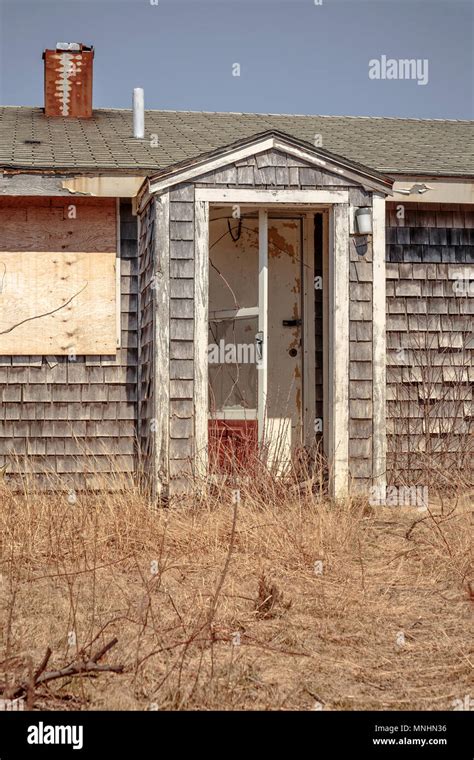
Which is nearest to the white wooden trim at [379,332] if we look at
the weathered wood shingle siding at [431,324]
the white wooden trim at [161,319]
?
the weathered wood shingle siding at [431,324]

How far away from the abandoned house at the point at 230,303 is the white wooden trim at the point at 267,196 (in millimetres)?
13

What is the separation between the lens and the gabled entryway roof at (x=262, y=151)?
7.73 metres

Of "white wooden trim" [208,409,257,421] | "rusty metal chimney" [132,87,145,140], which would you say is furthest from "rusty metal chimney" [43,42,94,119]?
"white wooden trim" [208,409,257,421]

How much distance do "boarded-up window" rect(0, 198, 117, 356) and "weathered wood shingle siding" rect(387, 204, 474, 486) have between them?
257 cm

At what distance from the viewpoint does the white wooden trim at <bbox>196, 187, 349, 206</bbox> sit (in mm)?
7832

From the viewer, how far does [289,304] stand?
925cm

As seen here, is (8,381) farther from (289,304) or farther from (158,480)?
(289,304)

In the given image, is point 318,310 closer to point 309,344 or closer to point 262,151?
point 309,344

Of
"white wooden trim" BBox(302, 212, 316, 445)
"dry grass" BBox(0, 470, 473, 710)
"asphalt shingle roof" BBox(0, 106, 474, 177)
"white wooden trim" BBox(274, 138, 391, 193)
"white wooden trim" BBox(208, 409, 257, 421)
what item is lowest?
"dry grass" BBox(0, 470, 473, 710)

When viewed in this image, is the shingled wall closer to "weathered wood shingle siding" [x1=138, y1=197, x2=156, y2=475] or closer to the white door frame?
the white door frame

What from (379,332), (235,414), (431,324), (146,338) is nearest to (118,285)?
(146,338)

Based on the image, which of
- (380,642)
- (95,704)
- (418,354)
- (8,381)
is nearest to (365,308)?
(418,354)

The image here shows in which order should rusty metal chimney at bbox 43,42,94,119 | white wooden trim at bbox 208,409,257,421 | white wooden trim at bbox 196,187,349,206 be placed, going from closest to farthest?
white wooden trim at bbox 196,187,349,206 < white wooden trim at bbox 208,409,257,421 < rusty metal chimney at bbox 43,42,94,119

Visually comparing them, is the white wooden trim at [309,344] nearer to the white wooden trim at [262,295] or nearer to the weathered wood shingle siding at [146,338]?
the white wooden trim at [262,295]
